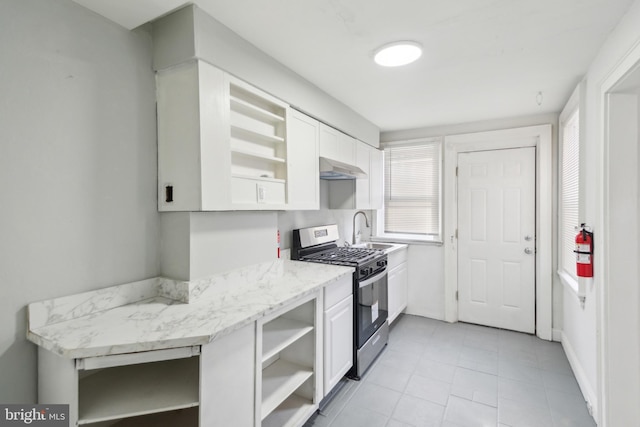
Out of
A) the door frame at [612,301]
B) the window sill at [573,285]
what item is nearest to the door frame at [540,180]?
the window sill at [573,285]

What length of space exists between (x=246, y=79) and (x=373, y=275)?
1.86 m

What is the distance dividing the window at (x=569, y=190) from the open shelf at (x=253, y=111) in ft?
7.71

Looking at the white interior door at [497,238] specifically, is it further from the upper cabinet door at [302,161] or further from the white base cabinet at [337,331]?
the upper cabinet door at [302,161]

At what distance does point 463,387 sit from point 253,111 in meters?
2.58

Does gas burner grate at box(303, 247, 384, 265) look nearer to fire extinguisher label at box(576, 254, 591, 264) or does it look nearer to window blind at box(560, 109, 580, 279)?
fire extinguisher label at box(576, 254, 591, 264)

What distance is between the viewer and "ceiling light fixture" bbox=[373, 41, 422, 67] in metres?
1.83

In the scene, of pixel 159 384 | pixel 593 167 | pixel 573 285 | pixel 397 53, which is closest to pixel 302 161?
pixel 397 53

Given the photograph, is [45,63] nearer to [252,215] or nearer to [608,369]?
[252,215]

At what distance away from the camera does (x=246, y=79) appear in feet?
5.95

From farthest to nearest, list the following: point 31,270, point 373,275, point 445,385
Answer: point 373,275 → point 445,385 → point 31,270

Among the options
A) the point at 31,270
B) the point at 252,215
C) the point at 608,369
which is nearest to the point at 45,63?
the point at 31,270

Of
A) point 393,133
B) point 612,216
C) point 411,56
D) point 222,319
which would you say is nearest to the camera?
point 222,319

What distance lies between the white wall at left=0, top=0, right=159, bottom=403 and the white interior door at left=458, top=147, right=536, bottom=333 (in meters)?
3.32

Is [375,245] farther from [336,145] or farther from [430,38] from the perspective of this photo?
[430,38]
